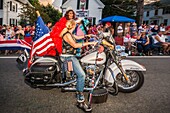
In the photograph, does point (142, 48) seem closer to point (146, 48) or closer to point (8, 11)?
point (146, 48)

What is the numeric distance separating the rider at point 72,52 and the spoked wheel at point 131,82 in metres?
1.08

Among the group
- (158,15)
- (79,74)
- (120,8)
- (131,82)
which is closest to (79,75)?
(79,74)

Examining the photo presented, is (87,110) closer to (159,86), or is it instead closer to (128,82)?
(128,82)

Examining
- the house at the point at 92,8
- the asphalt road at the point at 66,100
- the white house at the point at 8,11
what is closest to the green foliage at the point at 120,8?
the house at the point at 92,8

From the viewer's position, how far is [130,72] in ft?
14.8

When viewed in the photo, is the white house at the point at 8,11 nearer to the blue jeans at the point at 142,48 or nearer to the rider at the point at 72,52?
the blue jeans at the point at 142,48

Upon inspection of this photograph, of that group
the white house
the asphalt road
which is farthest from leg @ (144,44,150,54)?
the white house

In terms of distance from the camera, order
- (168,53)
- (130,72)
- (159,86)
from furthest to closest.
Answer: (168,53)
(159,86)
(130,72)

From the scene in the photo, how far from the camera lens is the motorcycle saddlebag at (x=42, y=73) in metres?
4.09

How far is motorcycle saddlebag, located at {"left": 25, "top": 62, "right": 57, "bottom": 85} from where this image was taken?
4.09 m

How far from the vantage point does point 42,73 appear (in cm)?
409

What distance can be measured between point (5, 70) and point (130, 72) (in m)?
4.39

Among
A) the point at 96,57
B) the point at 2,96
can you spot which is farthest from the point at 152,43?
the point at 2,96

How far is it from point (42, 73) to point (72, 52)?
2.59 feet
